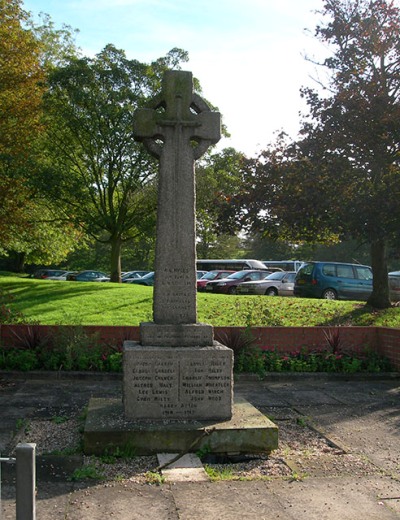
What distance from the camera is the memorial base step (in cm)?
545

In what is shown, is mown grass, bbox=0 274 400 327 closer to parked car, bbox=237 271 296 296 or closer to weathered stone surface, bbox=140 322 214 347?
weathered stone surface, bbox=140 322 214 347

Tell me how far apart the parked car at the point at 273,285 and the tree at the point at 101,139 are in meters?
5.78

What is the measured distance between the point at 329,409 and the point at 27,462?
5.80 metres

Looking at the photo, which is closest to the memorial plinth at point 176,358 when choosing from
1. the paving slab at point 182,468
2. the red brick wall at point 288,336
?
the paving slab at point 182,468

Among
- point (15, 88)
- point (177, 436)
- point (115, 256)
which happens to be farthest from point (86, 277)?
point (177, 436)

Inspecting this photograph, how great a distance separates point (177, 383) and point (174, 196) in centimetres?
197

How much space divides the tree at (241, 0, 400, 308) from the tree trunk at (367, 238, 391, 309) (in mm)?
27

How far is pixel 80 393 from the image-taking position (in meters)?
8.34

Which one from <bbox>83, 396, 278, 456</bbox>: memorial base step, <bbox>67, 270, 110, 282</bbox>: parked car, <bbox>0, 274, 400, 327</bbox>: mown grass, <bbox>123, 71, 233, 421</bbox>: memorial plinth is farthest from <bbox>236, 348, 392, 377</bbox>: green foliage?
<bbox>67, 270, 110, 282</bbox>: parked car

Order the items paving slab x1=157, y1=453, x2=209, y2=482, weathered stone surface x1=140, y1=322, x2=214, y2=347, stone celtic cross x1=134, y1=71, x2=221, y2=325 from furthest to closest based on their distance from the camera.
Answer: stone celtic cross x1=134, y1=71, x2=221, y2=325 < weathered stone surface x1=140, y1=322, x2=214, y2=347 < paving slab x1=157, y1=453, x2=209, y2=482

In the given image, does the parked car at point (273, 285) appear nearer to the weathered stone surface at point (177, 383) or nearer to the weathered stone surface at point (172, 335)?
the weathered stone surface at point (172, 335)

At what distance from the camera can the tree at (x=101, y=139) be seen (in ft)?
85.9

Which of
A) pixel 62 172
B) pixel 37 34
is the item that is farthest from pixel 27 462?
pixel 37 34

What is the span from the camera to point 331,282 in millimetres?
24734
